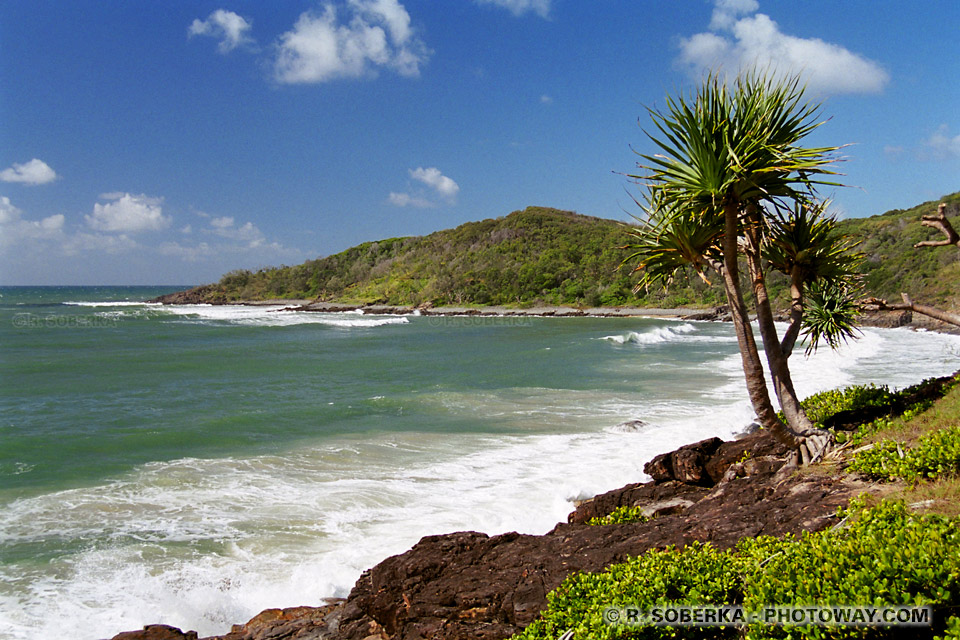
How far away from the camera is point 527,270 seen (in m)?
88.6

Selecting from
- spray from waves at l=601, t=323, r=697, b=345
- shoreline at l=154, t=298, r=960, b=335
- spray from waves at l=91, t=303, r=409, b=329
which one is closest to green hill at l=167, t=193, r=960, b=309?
shoreline at l=154, t=298, r=960, b=335

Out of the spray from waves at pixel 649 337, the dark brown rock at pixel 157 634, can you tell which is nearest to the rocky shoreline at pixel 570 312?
the spray from waves at pixel 649 337

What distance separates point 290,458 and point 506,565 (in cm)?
787

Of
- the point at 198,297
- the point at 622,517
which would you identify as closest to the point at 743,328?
the point at 622,517

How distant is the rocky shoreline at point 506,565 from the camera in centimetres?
498

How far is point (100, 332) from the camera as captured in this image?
46.0 metres

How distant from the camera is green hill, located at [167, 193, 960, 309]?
5453 centimetres

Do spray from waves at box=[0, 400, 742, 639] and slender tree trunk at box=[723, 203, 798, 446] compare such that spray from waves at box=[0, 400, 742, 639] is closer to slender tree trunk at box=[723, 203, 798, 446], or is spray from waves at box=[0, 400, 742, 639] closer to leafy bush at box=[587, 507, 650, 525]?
leafy bush at box=[587, 507, 650, 525]

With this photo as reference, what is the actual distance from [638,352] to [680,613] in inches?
1123

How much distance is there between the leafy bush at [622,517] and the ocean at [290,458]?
1819 mm

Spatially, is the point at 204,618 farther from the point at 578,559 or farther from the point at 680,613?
the point at 680,613

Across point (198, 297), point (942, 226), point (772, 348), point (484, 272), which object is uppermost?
point (484, 272)

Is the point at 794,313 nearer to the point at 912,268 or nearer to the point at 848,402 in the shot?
the point at 848,402

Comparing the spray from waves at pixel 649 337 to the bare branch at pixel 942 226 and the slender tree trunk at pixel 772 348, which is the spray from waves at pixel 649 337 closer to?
the bare branch at pixel 942 226
